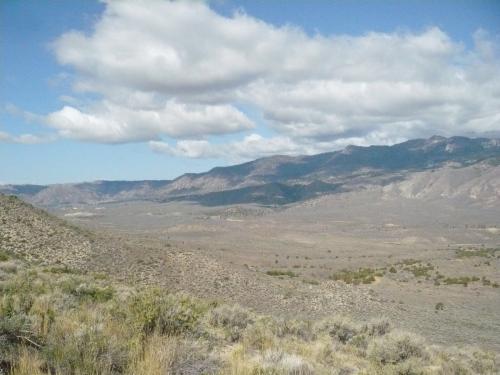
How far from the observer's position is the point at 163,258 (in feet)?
110

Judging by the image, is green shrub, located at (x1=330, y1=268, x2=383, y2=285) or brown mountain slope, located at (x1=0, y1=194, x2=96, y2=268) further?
green shrub, located at (x1=330, y1=268, x2=383, y2=285)

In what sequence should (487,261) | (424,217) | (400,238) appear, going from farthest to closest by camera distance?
1. (424,217)
2. (400,238)
3. (487,261)

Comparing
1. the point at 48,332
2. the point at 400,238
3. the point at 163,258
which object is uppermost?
the point at 48,332

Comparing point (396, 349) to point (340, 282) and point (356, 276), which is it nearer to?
point (340, 282)

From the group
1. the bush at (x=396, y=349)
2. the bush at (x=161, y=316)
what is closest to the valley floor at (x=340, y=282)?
the bush at (x=396, y=349)

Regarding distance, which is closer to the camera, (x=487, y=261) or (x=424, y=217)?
(x=487, y=261)

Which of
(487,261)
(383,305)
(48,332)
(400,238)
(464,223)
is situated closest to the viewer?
(48,332)

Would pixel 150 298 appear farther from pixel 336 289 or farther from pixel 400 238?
pixel 400 238

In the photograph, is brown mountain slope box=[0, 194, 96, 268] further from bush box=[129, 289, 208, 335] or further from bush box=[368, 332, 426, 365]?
bush box=[368, 332, 426, 365]

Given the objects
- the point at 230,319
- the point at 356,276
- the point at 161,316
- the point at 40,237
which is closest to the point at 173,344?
the point at 161,316

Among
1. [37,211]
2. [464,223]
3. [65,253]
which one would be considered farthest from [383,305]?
[464,223]

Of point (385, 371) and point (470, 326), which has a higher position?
point (385, 371)

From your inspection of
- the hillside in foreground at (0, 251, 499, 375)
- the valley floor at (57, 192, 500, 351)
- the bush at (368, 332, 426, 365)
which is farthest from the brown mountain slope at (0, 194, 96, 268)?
the bush at (368, 332, 426, 365)

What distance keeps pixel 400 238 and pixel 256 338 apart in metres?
99.9
